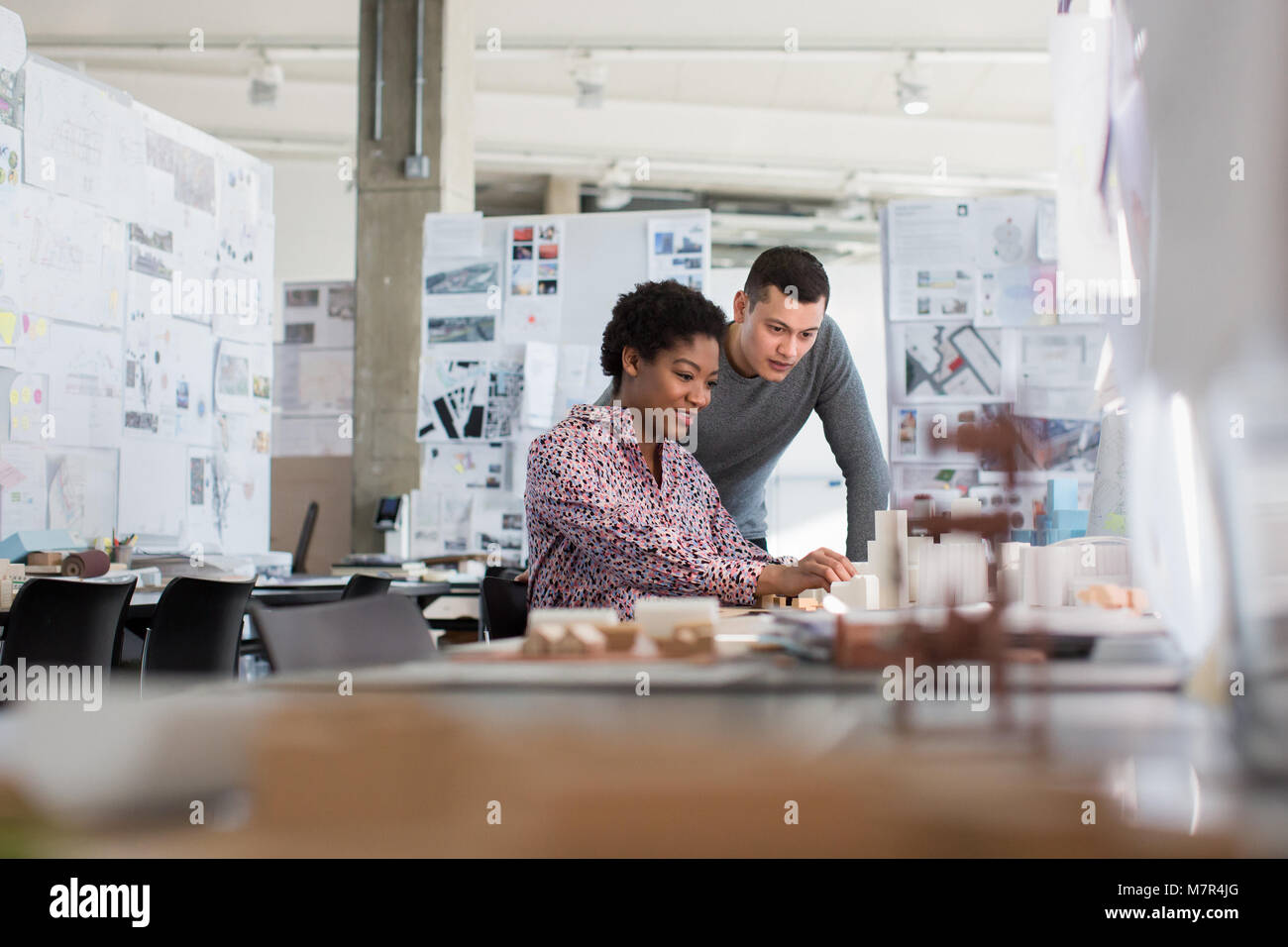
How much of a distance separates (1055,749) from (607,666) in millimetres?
422

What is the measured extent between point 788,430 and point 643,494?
37.3 inches

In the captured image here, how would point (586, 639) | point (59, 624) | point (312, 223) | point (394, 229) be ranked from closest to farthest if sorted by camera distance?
point (586, 639)
point (59, 624)
point (394, 229)
point (312, 223)

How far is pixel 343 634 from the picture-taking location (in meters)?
1.43

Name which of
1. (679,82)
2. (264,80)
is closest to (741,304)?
(264,80)

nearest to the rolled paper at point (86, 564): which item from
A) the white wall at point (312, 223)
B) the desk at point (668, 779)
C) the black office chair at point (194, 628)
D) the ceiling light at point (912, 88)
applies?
the black office chair at point (194, 628)

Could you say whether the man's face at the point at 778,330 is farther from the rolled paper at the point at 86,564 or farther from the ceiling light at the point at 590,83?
the ceiling light at the point at 590,83

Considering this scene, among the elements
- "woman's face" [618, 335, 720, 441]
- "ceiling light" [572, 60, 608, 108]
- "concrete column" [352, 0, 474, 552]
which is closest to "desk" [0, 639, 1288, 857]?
"woman's face" [618, 335, 720, 441]

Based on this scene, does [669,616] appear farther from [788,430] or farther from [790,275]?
[788,430]

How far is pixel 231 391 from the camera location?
6301mm

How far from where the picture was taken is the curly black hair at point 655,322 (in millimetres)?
2404

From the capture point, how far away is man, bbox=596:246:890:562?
283 cm

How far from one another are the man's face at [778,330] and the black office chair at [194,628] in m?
1.94

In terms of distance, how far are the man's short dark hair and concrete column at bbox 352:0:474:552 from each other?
4.47 m

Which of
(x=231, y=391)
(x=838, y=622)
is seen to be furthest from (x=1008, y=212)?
(x=838, y=622)
